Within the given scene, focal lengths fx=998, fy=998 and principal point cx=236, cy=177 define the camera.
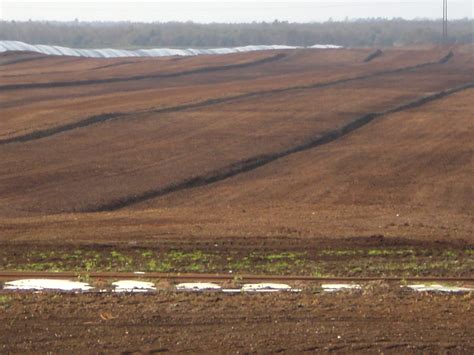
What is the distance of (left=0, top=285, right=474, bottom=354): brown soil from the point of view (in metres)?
8.54

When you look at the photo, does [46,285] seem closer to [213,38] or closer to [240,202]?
[240,202]

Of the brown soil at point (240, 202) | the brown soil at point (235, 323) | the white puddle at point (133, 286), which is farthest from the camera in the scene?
the white puddle at point (133, 286)

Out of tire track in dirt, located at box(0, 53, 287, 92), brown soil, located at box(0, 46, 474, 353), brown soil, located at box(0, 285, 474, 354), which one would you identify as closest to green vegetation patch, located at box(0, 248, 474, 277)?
brown soil, located at box(0, 46, 474, 353)

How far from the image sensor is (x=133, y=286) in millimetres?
11828

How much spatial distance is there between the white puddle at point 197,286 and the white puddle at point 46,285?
1079mm

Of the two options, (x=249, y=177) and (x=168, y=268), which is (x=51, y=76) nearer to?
(x=249, y=177)

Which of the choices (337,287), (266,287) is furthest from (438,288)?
(266,287)

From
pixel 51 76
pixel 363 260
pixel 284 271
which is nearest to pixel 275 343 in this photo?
pixel 284 271

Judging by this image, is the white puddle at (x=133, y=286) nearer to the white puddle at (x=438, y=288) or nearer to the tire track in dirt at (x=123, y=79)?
the white puddle at (x=438, y=288)

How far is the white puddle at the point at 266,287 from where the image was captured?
452 inches

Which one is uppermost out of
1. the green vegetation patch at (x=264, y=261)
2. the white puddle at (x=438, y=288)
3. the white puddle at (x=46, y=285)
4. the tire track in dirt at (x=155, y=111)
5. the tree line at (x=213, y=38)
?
the white puddle at (x=438, y=288)

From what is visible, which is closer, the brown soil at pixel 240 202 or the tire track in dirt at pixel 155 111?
the brown soil at pixel 240 202

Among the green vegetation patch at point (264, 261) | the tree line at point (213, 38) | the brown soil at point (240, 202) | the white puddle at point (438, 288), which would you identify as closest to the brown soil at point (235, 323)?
the brown soil at point (240, 202)

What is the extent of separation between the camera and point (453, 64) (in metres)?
78.4
